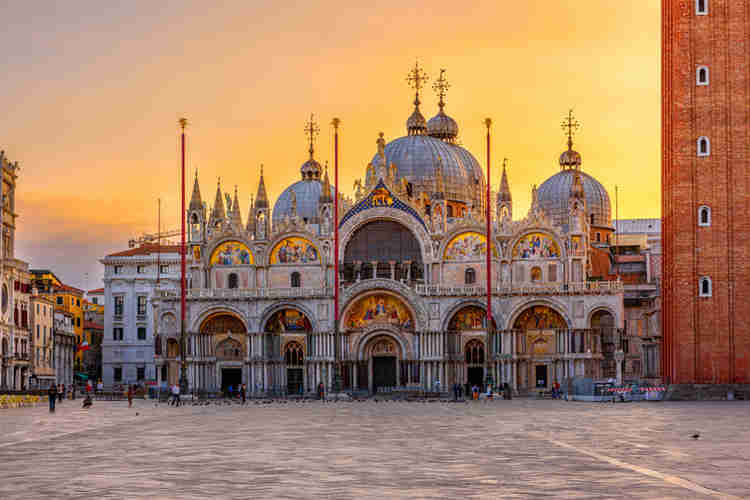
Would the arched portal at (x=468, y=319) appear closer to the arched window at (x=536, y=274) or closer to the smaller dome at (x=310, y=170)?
the arched window at (x=536, y=274)

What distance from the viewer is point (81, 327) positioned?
388 ft

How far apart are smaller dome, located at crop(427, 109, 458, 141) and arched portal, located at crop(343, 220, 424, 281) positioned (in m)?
18.9

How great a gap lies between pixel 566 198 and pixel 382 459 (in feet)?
260

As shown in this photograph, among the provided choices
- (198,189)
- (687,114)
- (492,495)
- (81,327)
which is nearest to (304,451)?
(492,495)

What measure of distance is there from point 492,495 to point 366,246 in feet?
209

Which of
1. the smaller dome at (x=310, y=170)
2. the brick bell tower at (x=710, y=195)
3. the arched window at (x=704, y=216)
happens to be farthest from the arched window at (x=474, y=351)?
the smaller dome at (x=310, y=170)

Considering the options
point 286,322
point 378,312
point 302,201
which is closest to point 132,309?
point 302,201

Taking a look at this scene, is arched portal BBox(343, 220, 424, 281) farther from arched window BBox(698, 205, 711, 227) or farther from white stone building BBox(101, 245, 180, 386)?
white stone building BBox(101, 245, 180, 386)

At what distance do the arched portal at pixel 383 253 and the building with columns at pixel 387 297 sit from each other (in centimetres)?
9

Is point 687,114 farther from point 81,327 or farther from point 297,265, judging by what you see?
point 81,327

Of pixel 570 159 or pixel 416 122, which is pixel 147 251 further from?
pixel 570 159

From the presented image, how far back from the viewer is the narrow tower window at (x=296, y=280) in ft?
262

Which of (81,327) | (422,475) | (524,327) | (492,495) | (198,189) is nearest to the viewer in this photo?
(492,495)

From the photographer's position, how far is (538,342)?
75625mm
